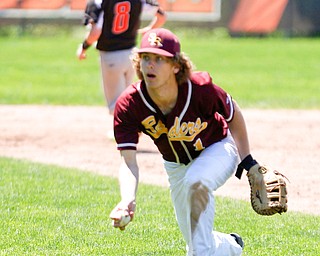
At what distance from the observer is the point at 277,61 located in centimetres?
1984

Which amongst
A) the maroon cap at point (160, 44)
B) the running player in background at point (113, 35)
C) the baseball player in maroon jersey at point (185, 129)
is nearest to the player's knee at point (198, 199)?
the baseball player in maroon jersey at point (185, 129)

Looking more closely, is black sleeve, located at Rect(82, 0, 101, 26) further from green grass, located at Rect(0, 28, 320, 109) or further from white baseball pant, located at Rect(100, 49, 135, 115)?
green grass, located at Rect(0, 28, 320, 109)

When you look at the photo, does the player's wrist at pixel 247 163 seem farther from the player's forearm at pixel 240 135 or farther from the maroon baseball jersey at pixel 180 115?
the maroon baseball jersey at pixel 180 115

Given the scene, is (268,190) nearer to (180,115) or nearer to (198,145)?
(198,145)

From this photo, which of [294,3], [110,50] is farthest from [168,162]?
[294,3]

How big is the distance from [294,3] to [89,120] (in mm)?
12313

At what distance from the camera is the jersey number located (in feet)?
32.8

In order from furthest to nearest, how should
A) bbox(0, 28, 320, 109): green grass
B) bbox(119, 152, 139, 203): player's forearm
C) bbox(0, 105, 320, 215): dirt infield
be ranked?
bbox(0, 28, 320, 109): green grass < bbox(0, 105, 320, 215): dirt infield < bbox(119, 152, 139, 203): player's forearm

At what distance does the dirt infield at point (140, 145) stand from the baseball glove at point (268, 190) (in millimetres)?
2045

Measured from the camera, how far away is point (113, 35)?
10047 mm

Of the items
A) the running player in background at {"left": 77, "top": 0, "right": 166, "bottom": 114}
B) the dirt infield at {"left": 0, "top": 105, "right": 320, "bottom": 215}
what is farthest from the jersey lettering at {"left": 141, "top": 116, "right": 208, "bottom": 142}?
the running player in background at {"left": 77, "top": 0, "right": 166, "bottom": 114}

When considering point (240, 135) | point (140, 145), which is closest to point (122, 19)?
point (140, 145)

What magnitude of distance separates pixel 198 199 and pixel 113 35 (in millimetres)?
5418


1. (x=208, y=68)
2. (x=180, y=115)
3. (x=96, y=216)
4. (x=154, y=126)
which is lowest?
(x=208, y=68)
